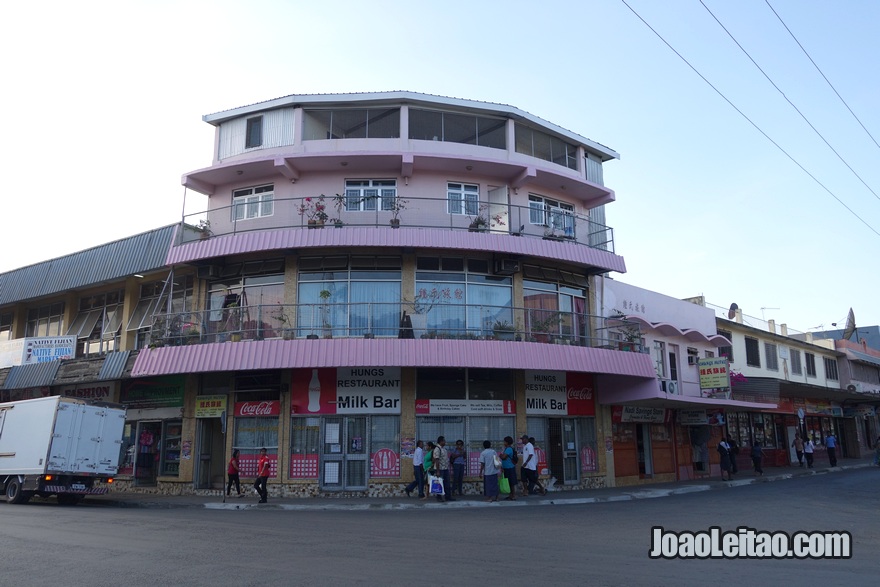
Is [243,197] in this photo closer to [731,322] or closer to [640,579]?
[640,579]

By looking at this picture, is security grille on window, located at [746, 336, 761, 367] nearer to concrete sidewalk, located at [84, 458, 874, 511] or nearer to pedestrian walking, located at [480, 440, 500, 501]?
concrete sidewalk, located at [84, 458, 874, 511]

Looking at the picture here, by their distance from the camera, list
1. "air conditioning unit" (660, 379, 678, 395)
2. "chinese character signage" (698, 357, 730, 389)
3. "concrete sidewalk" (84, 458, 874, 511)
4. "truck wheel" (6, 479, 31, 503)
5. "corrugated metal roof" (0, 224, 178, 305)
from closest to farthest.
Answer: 1. "concrete sidewalk" (84, 458, 874, 511)
2. "truck wheel" (6, 479, 31, 503)
3. "corrugated metal roof" (0, 224, 178, 305)
4. "air conditioning unit" (660, 379, 678, 395)
5. "chinese character signage" (698, 357, 730, 389)

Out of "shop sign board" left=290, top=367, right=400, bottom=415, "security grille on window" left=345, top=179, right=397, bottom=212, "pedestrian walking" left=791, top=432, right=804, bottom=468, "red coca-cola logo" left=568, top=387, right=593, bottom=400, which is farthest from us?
"pedestrian walking" left=791, top=432, right=804, bottom=468

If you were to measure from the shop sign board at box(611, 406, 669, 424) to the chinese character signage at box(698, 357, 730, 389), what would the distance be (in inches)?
81.7

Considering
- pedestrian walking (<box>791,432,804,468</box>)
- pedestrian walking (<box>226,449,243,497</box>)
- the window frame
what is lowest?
pedestrian walking (<box>226,449,243,497</box>)

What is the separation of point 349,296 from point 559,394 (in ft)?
25.5

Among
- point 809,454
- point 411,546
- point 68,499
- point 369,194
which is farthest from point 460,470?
point 809,454

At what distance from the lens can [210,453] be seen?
24141mm

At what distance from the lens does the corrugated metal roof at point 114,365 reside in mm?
24766

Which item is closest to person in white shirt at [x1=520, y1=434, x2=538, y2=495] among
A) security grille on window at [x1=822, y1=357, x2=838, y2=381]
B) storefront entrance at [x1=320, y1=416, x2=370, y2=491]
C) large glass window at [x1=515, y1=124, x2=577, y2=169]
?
storefront entrance at [x1=320, y1=416, x2=370, y2=491]

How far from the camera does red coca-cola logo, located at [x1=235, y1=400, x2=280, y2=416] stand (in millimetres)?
22656

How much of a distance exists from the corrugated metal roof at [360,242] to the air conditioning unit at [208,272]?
84 cm

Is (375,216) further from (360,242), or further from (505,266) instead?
(505,266)

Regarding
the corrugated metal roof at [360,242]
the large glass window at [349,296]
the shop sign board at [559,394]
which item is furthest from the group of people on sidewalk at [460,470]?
the corrugated metal roof at [360,242]
